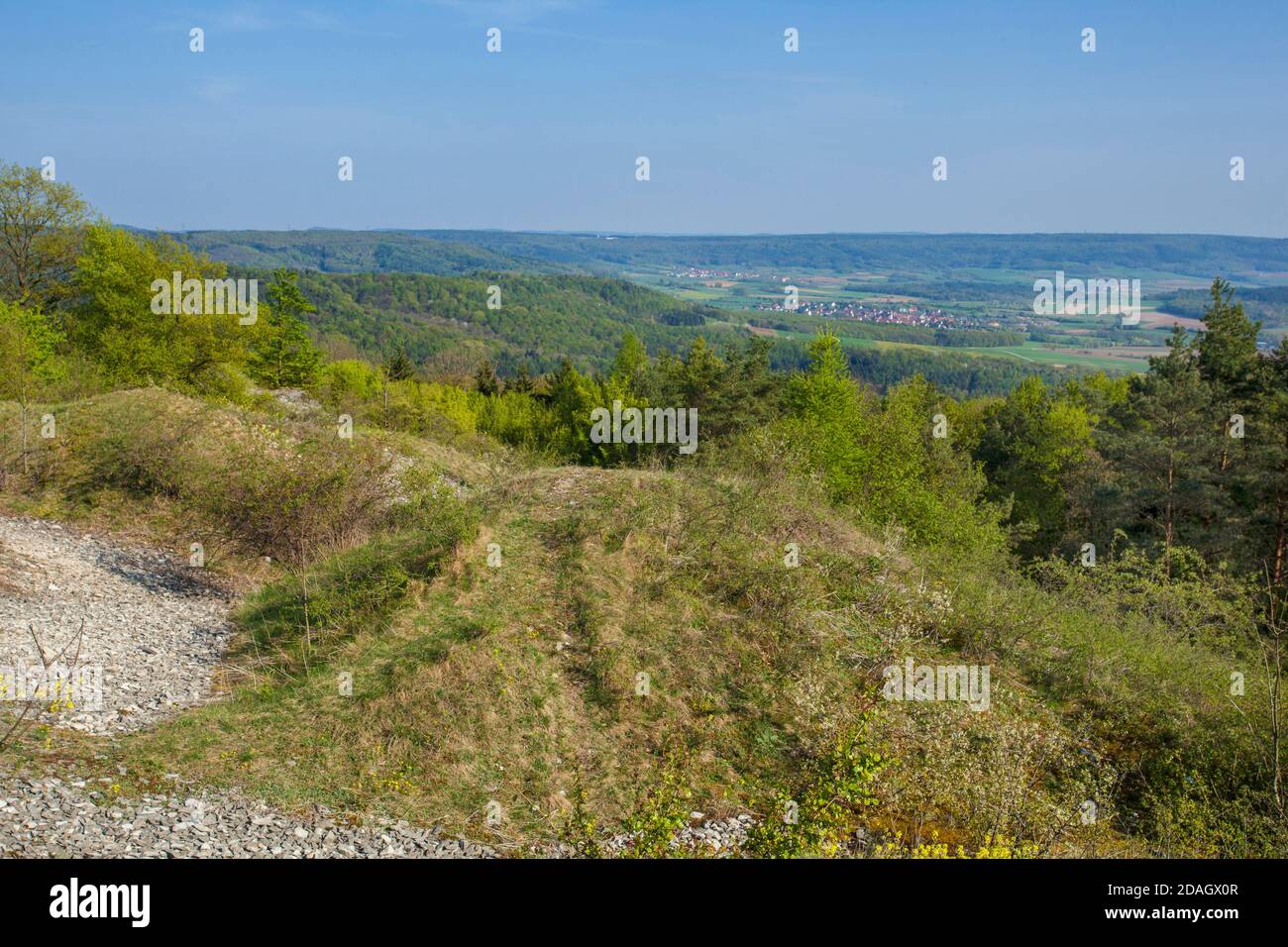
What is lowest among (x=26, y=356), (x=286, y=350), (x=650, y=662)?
(x=650, y=662)

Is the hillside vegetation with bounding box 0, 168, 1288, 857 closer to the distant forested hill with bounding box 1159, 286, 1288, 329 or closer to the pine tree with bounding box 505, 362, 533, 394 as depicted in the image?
the pine tree with bounding box 505, 362, 533, 394

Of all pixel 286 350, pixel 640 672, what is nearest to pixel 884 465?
pixel 640 672

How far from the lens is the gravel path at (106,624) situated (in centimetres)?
985

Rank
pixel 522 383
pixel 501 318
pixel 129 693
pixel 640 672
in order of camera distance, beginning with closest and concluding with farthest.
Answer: pixel 129 693
pixel 640 672
pixel 522 383
pixel 501 318

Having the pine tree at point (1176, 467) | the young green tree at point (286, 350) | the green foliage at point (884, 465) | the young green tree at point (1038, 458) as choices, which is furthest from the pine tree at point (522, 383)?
the pine tree at point (1176, 467)

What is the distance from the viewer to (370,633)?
36.2 ft

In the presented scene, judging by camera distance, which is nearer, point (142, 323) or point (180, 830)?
point (180, 830)

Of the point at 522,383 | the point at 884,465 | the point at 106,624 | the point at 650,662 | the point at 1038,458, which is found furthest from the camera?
the point at 522,383

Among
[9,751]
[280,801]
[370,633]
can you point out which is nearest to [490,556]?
[370,633]

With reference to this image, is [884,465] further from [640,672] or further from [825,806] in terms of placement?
[825,806]

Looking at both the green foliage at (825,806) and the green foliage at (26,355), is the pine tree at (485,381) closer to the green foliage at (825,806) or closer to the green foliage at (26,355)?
the green foliage at (26,355)

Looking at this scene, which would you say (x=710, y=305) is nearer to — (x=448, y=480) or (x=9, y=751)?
(x=448, y=480)

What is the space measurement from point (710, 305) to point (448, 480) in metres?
154

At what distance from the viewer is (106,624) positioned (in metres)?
12.0
